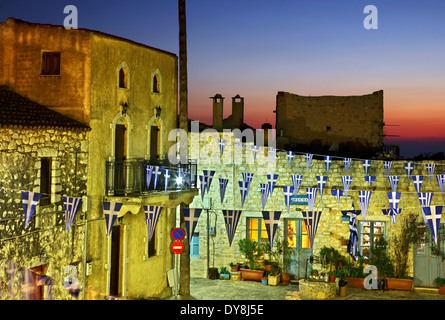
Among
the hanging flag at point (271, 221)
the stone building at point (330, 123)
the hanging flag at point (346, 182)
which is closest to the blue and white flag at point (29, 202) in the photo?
the hanging flag at point (271, 221)

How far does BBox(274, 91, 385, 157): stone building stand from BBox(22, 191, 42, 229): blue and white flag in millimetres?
15117

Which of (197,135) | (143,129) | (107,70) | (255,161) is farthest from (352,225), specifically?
(107,70)

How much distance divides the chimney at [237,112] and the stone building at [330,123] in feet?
6.30

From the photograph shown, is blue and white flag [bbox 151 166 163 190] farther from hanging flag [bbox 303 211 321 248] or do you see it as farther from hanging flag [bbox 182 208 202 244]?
hanging flag [bbox 303 211 321 248]

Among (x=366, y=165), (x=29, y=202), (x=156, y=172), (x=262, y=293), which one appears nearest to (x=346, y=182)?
(x=366, y=165)

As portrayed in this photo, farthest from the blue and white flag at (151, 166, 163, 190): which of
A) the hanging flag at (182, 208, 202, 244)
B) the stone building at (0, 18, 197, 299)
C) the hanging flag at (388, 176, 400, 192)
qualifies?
the hanging flag at (388, 176, 400, 192)

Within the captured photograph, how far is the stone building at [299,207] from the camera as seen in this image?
19.7m

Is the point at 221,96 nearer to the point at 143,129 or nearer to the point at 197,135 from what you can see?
the point at 197,135

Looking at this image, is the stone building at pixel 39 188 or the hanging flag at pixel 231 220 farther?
the hanging flag at pixel 231 220

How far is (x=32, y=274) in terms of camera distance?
12859mm

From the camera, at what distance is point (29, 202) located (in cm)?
1229

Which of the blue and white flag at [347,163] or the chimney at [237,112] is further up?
the chimney at [237,112]

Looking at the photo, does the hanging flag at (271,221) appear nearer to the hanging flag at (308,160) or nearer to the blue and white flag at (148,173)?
the blue and white flag at (148,173)

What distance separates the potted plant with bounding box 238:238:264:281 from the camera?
20.4 meters
